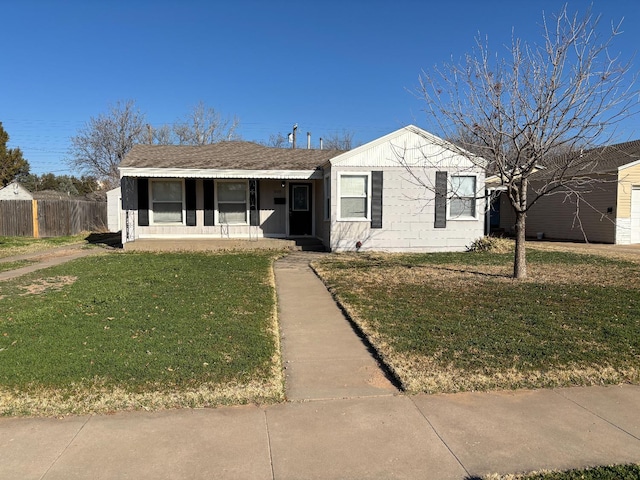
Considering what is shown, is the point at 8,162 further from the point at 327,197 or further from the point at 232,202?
the point at 327,197

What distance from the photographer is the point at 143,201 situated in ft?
52.3

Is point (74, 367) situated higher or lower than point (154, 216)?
lower

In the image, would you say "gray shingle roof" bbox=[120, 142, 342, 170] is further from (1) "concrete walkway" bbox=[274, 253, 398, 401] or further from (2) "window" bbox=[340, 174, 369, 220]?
(1) "concrete walkway" bbox=[274, 253, 398, 401]

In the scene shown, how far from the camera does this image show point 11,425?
11.5 feet

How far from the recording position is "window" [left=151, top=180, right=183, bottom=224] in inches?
637

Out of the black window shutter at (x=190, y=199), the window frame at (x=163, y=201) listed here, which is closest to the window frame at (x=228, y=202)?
the black window shutter at (x=190, y=199)

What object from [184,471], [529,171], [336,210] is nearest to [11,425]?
[184,471]

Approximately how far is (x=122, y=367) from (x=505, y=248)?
43.1ft

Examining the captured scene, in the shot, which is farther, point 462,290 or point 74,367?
point 462,290

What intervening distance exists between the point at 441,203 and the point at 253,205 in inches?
262

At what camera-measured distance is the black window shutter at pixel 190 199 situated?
16.2 metres

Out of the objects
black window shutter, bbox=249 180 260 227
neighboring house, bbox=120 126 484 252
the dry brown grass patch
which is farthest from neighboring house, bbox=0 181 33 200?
the dry brown grass patch

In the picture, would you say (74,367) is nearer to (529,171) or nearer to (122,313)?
(122,313)

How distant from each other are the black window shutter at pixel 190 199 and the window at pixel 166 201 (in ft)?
0.85
